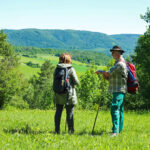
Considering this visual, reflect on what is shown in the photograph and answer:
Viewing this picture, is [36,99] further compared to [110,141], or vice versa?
[36,99]

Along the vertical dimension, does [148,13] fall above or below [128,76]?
above

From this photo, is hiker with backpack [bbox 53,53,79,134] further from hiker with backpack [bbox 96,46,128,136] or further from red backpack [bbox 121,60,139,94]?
red backpack [bbox 121,60,139,94]

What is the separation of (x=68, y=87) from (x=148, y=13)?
21143 millimetres

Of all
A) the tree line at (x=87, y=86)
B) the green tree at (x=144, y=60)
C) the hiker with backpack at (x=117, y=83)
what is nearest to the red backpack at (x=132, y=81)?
the hiker with backpack at (x=117, y=83)

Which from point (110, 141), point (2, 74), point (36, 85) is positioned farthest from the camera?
point (36, 85)

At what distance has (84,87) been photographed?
159ft

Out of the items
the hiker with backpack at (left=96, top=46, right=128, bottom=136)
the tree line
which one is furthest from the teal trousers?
the tree line

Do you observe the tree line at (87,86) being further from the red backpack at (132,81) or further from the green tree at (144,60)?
the red backpack at (132,81)

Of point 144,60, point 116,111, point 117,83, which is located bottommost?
point 116,111

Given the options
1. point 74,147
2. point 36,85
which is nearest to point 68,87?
point 74,147

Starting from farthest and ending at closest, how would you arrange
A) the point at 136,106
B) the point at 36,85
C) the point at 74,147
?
the point at 36,85, the point at 136,106, the point at 74,147

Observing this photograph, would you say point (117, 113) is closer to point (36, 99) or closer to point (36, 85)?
point (36, 99)

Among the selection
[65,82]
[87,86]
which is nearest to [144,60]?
[65,82]

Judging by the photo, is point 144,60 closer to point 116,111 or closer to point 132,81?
point 132,81
